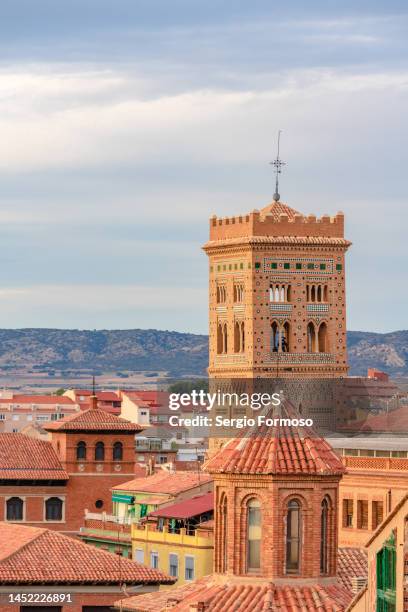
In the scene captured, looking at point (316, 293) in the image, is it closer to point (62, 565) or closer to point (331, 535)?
point (62, 565)

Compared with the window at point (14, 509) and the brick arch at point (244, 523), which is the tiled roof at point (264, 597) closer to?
the brick arch at point (244, 523)

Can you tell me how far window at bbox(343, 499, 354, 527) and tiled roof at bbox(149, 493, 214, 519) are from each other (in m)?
→ 5.35

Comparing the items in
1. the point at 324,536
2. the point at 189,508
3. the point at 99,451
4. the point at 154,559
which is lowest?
the point at 324,536

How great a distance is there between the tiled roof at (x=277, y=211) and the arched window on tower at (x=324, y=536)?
110540 millimetres

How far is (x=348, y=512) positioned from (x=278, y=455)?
3960 cm

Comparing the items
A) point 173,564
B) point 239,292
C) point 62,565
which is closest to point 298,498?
point 62,565

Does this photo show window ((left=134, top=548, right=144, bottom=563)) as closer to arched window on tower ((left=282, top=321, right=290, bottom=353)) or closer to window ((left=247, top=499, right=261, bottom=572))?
window ((left=247, top=499, right=261, bottom=572))

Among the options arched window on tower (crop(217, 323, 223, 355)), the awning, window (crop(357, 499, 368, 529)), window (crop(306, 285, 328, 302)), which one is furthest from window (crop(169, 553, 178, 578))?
window (crop(306, 285, 328, 302))

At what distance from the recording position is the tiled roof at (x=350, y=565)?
159ft

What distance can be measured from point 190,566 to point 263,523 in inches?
1625

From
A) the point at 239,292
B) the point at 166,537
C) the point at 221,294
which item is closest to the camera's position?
the point at 166,537

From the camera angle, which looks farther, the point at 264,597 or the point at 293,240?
the point at 293,240

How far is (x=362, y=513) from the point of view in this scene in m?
84.2

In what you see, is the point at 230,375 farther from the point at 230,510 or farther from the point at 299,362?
the point at 230,510
